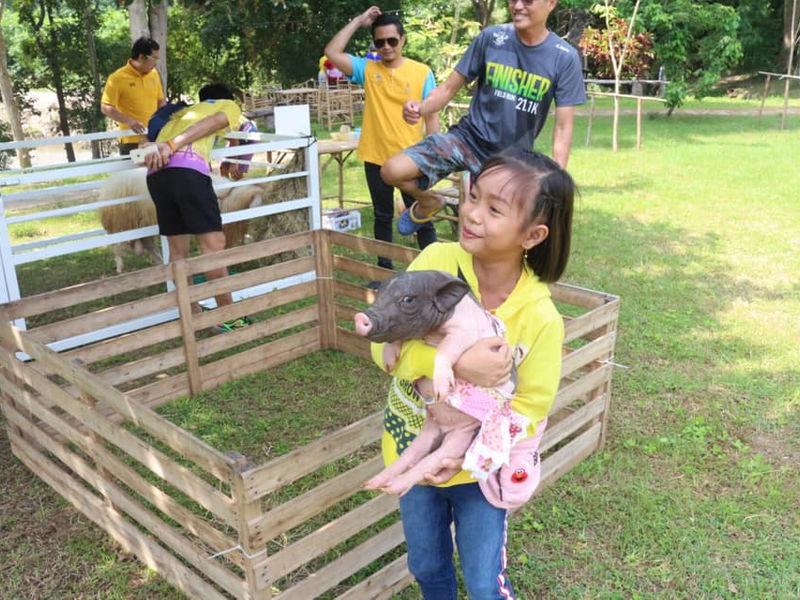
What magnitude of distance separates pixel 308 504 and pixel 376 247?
2.36 metres

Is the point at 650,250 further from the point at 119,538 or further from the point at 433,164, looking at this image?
the point at 119,538

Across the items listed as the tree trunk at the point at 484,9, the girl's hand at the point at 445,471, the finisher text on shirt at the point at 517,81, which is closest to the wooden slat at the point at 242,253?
the finisher text on shirt at the point at 517,81

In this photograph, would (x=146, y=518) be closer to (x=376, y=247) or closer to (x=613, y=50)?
(x=376, y=247)

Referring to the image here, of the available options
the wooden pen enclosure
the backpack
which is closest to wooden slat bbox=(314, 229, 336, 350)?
the wooden pen enclosure

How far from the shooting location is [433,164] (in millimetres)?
3930

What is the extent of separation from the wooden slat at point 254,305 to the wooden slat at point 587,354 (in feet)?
7.01

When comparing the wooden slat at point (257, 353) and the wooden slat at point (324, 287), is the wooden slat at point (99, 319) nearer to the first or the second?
the wooden slat at point (257, 353)

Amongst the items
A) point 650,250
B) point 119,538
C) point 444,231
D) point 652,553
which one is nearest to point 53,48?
point 444,231

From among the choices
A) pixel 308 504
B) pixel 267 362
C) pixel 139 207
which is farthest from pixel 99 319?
pixel 139 207

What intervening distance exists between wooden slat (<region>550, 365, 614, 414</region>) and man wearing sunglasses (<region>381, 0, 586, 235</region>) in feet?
3.65

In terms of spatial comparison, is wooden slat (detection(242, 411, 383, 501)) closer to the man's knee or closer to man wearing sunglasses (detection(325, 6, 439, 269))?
the man's knee

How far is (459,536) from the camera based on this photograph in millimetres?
2021

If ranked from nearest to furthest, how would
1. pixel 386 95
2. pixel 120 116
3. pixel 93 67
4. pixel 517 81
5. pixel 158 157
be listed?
pixel 517 81 → pixel 158 157 → pixel 386 95 → pixel 120 116 → pixel 93 67

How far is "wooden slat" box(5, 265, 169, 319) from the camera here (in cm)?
341
